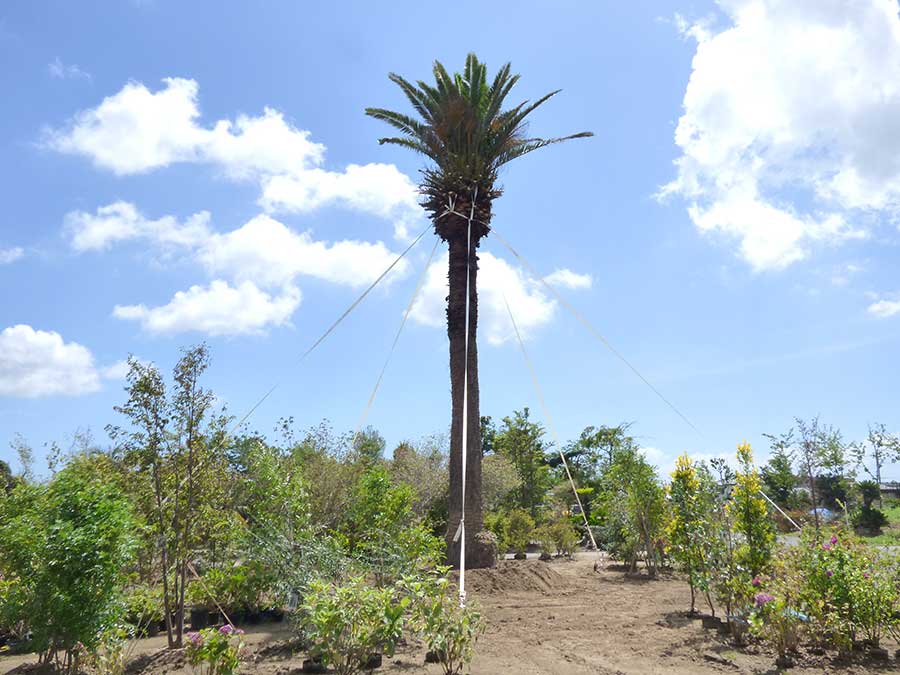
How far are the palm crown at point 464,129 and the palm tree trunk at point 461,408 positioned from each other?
40.6 inches

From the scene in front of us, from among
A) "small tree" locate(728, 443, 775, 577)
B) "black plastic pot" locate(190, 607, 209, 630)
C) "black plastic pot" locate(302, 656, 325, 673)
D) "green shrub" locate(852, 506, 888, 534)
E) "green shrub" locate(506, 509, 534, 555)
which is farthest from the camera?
"green shrub" locate(852, 506, 888, 534)

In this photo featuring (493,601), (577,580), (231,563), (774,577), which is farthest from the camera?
(577,580)

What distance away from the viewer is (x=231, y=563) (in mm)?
8500

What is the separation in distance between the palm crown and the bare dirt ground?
822 cm

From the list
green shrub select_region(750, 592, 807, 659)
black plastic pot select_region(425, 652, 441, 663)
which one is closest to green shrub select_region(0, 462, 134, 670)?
black plastic pot select_region(425, 652, 441, 663)

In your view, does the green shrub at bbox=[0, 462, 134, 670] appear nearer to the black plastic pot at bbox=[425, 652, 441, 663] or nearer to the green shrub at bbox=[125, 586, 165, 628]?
the green shrub at bbox=[125, 586, 165, 628]

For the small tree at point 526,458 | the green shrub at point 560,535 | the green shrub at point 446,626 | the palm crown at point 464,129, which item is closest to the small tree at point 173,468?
the green shrub at point 446,626

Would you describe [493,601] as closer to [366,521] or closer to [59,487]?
[366,521]

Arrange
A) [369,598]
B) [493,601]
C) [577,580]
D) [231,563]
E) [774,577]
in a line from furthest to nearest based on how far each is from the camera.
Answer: [577,580], [493,601], [231,563], [774,577], [369,598]

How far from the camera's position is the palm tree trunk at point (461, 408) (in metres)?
11.6

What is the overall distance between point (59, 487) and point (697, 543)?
7.21m

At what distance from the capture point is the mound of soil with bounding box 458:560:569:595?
33.9 ft

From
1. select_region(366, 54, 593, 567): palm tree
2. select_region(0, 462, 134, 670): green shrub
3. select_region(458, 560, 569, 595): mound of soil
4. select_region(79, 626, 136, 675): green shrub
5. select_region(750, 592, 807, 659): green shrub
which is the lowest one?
select_region(458, 560, 569, 595): mound of soil

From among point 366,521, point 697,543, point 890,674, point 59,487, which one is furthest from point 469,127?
point 890,674
